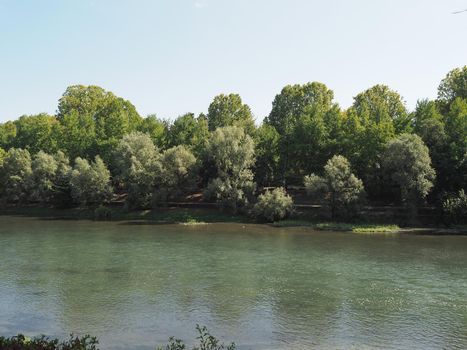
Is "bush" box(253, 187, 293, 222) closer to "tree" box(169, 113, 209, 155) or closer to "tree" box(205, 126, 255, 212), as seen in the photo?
"tree" box(205, 126, 255, 212)

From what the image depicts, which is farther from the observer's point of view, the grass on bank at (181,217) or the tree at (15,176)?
the tree at (15,176)

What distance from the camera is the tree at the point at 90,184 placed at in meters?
78.6

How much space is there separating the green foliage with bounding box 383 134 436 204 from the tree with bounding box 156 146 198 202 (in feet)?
101

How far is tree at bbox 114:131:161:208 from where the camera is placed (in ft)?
249

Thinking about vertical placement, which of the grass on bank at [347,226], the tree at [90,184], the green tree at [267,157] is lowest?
the grass on bank at [347,226]

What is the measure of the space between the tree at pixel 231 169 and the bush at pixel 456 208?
2723cm

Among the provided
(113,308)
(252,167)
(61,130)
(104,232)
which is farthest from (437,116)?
(61,130)

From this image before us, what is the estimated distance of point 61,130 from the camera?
335 ft

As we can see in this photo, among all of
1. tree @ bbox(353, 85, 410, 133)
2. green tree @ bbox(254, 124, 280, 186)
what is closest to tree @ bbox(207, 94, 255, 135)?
green tree @ bbox(254, 124, 280, 186)

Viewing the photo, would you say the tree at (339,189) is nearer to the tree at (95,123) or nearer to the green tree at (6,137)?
the tree at (95,123)

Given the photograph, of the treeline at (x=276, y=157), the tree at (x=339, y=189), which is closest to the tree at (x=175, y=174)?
the treeline at (x=276, y=157)

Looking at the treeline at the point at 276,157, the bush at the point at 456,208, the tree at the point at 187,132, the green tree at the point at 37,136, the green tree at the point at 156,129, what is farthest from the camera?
the green tree at the point at 37,136

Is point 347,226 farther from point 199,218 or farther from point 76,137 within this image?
point 76,137

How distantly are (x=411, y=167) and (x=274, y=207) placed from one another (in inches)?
756
